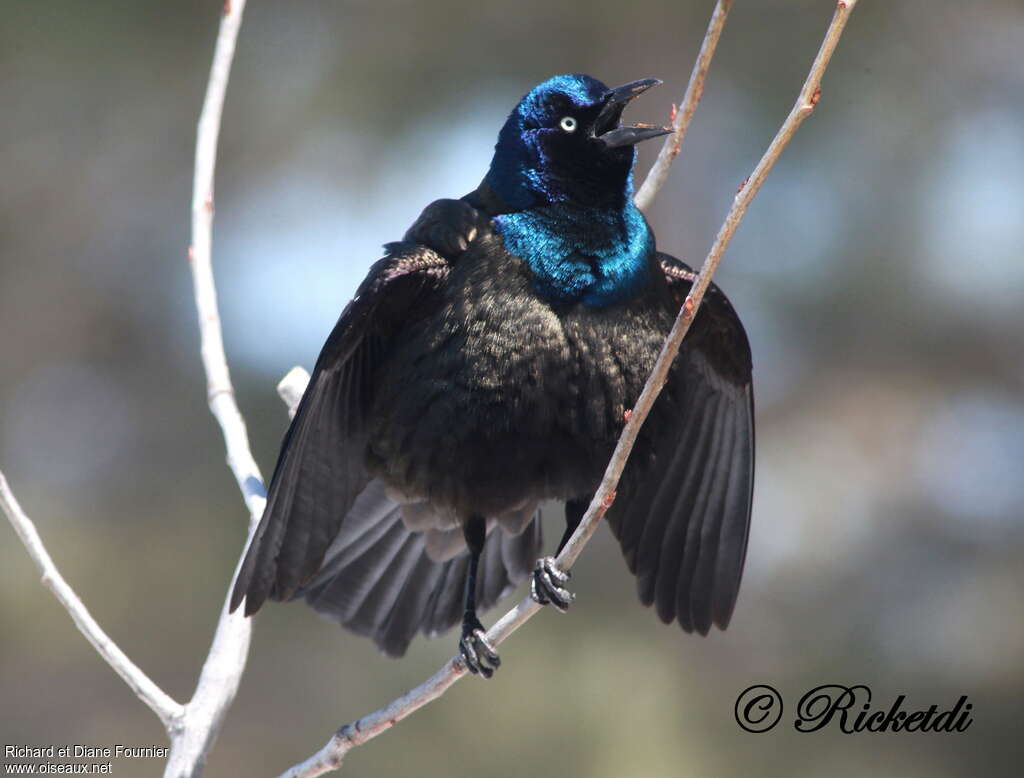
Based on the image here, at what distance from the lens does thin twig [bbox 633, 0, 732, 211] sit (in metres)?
2.37

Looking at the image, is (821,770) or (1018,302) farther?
(1018,302)

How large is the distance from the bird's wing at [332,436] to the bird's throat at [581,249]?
0.22m

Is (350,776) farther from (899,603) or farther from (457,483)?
(457,483)

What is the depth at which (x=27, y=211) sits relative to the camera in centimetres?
807

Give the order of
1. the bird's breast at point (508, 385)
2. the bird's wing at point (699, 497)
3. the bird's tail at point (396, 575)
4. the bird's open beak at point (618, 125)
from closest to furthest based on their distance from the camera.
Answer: the bird's breast at point (508, 385)
the bird's open beak at point (618, 125)
the bird's wing at point (699, 497)
the bird's tail at point (396, 575)

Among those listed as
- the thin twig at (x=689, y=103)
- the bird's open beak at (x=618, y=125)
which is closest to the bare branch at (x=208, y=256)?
the bird's open beak at (x=618, y=125)

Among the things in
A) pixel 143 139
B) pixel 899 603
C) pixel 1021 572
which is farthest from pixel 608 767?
pixel 143 139

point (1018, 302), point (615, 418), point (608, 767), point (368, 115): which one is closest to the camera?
point (615, 418)

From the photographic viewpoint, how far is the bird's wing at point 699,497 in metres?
3.54

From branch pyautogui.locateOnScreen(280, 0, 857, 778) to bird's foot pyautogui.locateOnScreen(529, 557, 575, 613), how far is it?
0.21 meters

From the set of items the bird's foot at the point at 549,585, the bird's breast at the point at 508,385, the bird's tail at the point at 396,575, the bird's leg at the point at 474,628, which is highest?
the bird's breast at the point at 508,385

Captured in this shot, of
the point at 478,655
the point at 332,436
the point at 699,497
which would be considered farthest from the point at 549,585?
the point at 699,497

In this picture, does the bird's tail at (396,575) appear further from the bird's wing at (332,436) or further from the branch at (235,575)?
the branch at (235,575)

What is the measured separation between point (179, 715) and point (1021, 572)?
5095mm
